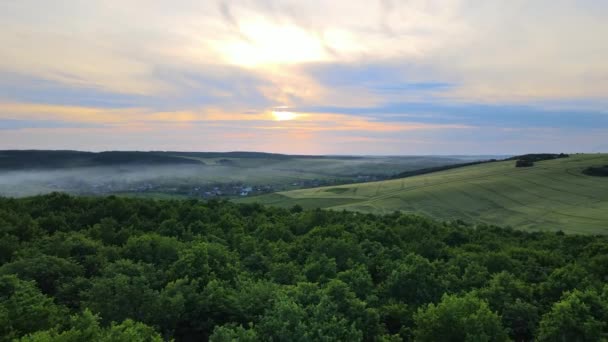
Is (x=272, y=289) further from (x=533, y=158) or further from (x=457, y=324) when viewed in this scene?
(x=533, y=158)

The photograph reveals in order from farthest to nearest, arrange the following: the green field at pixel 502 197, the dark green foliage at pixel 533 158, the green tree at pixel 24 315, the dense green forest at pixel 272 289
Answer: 1. the dark green foliage at pixel 533 158
2. the green field at pixel 502 197
3. the dense green forest at pixel 272 289
4. the green tree at pixel 24 315

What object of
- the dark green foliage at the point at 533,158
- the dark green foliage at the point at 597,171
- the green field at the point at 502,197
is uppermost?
the dark green foliage at the point at 533,158

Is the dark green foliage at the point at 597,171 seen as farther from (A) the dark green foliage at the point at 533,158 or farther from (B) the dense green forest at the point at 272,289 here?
(B) the dense green forest at the point at 272,289

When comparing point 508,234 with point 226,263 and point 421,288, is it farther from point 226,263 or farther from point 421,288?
point 226,263

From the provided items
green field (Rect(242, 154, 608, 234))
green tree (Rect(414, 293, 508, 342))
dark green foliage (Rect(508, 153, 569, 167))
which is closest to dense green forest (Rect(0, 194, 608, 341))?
green tree (Rect(414, 293, 508, 342))

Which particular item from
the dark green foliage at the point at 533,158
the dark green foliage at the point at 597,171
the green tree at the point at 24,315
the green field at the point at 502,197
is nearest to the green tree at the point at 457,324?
the green tree at the point at 24,315

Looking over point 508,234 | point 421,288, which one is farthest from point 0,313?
point 508,234

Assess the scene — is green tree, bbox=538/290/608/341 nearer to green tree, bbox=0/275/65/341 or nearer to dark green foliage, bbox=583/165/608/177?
green tree, bbox=0/275/65/341
